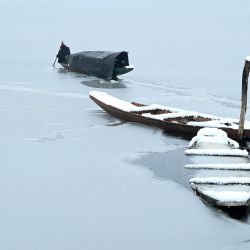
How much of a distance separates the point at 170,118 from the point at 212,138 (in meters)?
2.39

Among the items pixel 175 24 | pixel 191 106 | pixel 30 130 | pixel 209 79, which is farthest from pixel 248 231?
pixel 175 24

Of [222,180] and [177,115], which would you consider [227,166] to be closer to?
[222,180]

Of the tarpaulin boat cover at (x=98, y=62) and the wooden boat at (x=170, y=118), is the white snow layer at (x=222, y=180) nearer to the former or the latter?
the wooden boat at (x=170, y=118)

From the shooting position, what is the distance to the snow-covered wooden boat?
7.19 meters

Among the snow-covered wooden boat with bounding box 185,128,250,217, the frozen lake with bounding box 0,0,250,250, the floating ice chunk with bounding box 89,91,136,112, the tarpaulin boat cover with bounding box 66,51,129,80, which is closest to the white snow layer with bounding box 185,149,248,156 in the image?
the snow-covered wooden boat with bounding box 185,128,250,217

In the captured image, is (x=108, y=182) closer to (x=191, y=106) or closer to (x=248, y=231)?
(x=248, y=231)

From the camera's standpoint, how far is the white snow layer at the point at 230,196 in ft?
23.2

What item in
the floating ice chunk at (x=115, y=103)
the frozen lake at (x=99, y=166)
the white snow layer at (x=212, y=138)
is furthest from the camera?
the floating ice chunk at (x=115, y=103)

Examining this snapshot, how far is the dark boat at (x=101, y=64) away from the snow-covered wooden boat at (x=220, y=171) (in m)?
13.1

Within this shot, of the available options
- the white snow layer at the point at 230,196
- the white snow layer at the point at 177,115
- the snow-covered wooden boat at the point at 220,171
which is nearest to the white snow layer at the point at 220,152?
the snow-covered wooden boat at the point at 220,171

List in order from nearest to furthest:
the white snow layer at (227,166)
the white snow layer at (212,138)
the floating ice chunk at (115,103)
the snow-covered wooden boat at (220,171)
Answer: the snow-covered wooden boat at (220,171) < the white snow layer at (227,166) < the white snow layer at (212,138) < the floating ice chunk at (115,103)

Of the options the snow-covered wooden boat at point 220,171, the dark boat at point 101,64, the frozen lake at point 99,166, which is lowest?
the frozen lake at point 99,166

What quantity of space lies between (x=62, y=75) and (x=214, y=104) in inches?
419

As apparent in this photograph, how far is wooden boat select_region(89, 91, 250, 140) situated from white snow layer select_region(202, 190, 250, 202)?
5022mm
